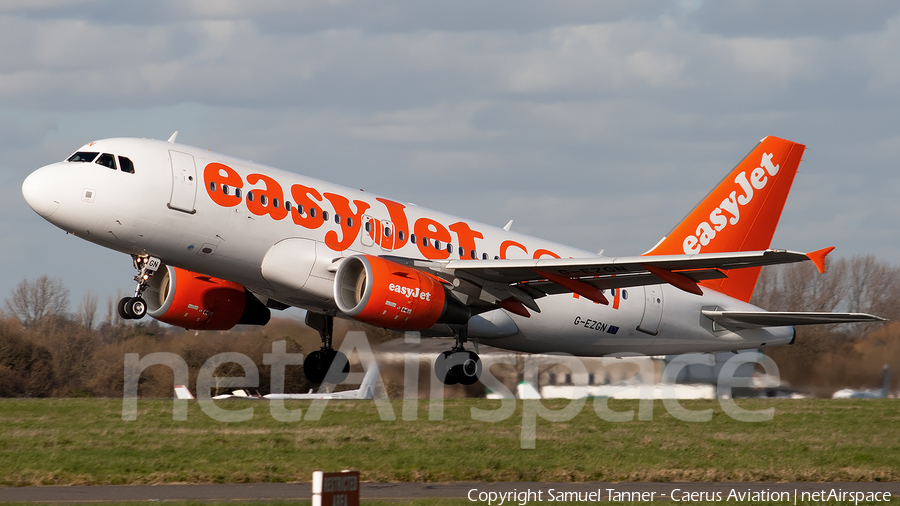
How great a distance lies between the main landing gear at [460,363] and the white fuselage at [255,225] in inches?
17.0

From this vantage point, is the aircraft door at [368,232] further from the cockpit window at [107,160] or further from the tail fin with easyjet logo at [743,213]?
the tail fin with easyjet logo at [743,213]

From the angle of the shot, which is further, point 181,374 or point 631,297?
point 181,374

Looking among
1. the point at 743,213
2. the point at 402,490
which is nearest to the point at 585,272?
the point at 743,213

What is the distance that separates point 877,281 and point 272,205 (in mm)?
37573

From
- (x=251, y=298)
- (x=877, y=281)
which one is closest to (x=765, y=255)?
(x=251, y=298)

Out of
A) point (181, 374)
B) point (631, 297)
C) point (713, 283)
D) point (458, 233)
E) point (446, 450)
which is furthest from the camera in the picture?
point (181, 374)

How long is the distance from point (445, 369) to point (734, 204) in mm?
11081

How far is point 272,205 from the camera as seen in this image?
958 inches

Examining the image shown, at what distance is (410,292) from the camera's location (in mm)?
24297

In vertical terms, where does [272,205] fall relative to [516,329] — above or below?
above

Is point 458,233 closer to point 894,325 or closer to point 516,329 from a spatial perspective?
point 516,329

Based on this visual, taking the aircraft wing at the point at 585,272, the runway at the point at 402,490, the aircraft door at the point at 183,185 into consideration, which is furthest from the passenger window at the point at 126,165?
the runway at the point at 402,490

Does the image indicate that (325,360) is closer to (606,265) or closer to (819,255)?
(606,265)

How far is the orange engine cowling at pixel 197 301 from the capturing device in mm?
27969
